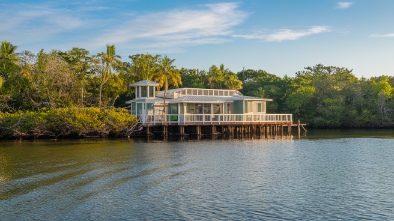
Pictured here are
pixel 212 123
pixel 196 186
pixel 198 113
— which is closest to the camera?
pixel 196 186

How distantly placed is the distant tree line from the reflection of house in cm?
236

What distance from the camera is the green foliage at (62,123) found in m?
44.3

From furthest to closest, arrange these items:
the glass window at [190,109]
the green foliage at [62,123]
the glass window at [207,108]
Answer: the glass window at [207,108]
the glass window at [190,109]
the green foliage at [62,123]

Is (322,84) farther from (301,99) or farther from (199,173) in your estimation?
(199,173)

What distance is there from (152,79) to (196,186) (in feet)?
144

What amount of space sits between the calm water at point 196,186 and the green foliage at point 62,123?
13.5 meters

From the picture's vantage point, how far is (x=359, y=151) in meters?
32.4

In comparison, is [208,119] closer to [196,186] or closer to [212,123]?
[212,123]

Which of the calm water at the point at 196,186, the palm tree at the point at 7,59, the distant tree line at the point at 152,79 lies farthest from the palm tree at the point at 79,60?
the calm water at the point at 196,186

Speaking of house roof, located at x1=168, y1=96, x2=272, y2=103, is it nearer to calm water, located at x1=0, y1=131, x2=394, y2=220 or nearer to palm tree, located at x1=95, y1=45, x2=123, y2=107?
palm tree, located at x1=95, y1=45, x2=123, y2=107

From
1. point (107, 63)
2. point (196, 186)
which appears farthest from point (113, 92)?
point (196, 186)

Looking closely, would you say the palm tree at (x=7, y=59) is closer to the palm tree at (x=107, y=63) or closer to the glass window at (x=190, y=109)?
the palm tree at (x=107, y=63)

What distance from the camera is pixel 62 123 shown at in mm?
44781

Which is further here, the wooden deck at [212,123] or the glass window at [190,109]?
the glass window at [190,109]
